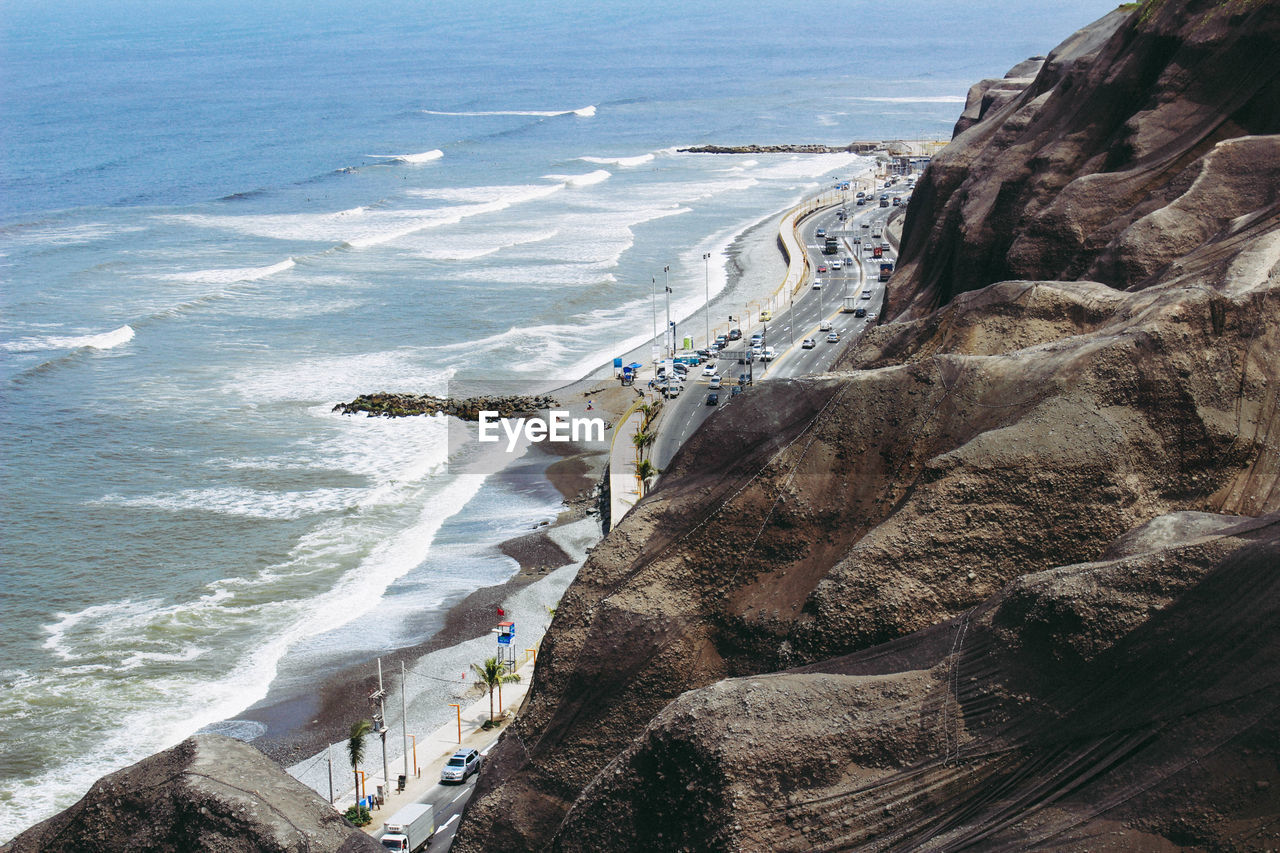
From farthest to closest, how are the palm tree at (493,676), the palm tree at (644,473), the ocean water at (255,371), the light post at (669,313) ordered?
the light post at (669,313), the palm tree at (644,473), the ocean water at (255,371), the palm tree at (493,676)

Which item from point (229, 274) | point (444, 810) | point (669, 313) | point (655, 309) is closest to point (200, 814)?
point (444, 810)

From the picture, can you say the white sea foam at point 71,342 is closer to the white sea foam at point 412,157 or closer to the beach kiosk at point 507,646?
the beach kiosk at point 507,646

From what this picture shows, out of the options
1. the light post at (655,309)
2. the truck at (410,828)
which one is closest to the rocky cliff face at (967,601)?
the truck at (410,828)

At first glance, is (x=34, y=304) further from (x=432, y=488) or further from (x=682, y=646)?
(x=682, y=646)

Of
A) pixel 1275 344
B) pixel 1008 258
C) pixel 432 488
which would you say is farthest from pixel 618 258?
pixel 1275 344

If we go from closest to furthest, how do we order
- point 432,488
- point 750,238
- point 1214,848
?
point 1214,848 → point 432,488 → point 750,238

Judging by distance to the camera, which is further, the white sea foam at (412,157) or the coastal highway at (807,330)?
the white sea foam at (412,157)
